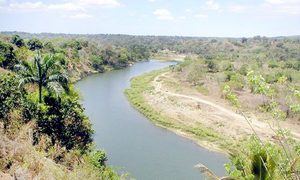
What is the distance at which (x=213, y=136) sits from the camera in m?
40.3

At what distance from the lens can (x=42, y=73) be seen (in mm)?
27016

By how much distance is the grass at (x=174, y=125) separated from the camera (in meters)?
38.3

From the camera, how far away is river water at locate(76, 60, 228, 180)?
29.7 m

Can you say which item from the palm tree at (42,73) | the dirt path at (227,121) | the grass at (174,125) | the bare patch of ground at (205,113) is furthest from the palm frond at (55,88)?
the dirt path at (227,121)

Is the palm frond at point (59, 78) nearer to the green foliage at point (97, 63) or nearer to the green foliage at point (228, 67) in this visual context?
the green foliage at point (228, 67)

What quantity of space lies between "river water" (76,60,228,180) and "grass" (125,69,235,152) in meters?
1.18

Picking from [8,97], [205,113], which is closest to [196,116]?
[205,113]

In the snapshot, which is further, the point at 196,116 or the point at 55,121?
the point at 196,116

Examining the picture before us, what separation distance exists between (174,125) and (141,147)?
9.82m

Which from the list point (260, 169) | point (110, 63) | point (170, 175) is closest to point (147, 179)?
point (170, 175)

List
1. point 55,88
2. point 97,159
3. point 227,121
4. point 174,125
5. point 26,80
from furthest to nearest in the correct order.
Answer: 1. point 227,121
2. point 174,125
3. point 55,88
4. point 26,80
5. point 97,159

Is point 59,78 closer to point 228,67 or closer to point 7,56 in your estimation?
point 7,56

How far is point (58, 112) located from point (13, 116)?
5.16 meters

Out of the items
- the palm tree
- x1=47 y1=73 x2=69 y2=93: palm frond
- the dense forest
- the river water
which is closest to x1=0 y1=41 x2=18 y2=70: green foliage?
the dense forest
